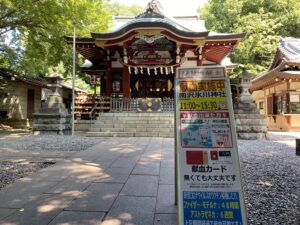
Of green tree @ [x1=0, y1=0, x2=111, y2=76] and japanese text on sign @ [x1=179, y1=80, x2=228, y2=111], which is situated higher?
green tree @ [x1=0, y1=0, x2=111, y2=76]

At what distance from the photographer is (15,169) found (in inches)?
237

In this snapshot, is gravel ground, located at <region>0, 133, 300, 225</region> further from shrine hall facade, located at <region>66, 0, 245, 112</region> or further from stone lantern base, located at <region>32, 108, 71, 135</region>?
shrine hall facade, located at <region>66, 0, 245, 112</region>

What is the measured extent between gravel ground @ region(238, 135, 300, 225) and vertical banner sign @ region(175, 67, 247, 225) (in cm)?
82

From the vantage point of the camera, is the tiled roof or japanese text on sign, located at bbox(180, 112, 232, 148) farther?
the tiled roof

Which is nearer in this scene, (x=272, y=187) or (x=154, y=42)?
(x=272, y=187)

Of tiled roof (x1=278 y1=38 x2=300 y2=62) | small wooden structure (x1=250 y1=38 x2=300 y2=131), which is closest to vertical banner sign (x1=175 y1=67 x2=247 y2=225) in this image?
small wooden structure (x1=250 y1=38 x2=300 y2=131)

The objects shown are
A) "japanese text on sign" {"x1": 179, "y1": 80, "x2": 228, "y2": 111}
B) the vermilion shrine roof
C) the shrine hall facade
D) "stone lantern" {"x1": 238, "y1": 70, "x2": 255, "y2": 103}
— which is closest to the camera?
"japanese text on sign" {"x1": 179, "y1": 80, "x2": 228, "y2": 111}

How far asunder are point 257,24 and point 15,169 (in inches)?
947

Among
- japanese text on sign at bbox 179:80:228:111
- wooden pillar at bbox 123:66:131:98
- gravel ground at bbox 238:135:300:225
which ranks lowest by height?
gravel ground at bbox 238:135:300:225

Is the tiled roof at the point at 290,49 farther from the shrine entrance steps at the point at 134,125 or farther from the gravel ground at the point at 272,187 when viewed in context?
the gravel ground at the point at 272,187

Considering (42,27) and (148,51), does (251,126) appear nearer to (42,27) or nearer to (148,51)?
(148,51)

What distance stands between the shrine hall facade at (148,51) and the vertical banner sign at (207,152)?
36.1ft

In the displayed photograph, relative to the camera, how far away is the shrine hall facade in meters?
14.4

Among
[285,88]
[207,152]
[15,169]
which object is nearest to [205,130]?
[207,152]
